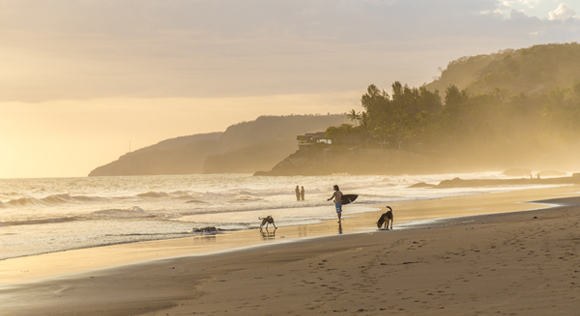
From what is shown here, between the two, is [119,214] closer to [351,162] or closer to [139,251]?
[139,251]

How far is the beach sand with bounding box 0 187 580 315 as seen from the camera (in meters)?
6.68

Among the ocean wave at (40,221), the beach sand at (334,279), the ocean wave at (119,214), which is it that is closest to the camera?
the beach sand at (334,279)

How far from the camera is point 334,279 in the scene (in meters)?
8.74

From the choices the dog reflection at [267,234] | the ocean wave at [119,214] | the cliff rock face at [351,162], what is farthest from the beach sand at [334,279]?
the cliff rock face at [351,162]

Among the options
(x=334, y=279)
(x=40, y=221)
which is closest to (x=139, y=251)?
(x=334, y=279)

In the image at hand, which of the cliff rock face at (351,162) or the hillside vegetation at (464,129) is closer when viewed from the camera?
the cliff rock face at (351,162)

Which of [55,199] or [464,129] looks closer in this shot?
[55,199]

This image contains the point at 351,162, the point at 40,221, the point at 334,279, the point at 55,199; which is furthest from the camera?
the point at 351,162

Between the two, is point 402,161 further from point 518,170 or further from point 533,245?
point 533,245

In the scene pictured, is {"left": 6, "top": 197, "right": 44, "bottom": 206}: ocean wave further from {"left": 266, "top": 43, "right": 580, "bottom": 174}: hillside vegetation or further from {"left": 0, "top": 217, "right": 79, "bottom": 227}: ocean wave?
{"left": 266, "top": 43, "right": 580, "bottom": 174}: hillside vegetation

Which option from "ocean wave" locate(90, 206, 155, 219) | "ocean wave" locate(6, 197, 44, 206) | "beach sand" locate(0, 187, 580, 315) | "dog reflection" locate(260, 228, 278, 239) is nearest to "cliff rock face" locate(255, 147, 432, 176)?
"ocean wave" locate(6, 197, 44, 206)

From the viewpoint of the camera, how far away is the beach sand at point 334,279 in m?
6.68

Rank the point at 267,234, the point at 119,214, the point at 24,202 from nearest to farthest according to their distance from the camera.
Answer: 1. the point at 267,234
2. the point at 119,214
3. the point at 24,202

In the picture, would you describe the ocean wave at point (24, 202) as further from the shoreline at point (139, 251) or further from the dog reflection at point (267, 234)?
the dog reflection at point (267, 234)
